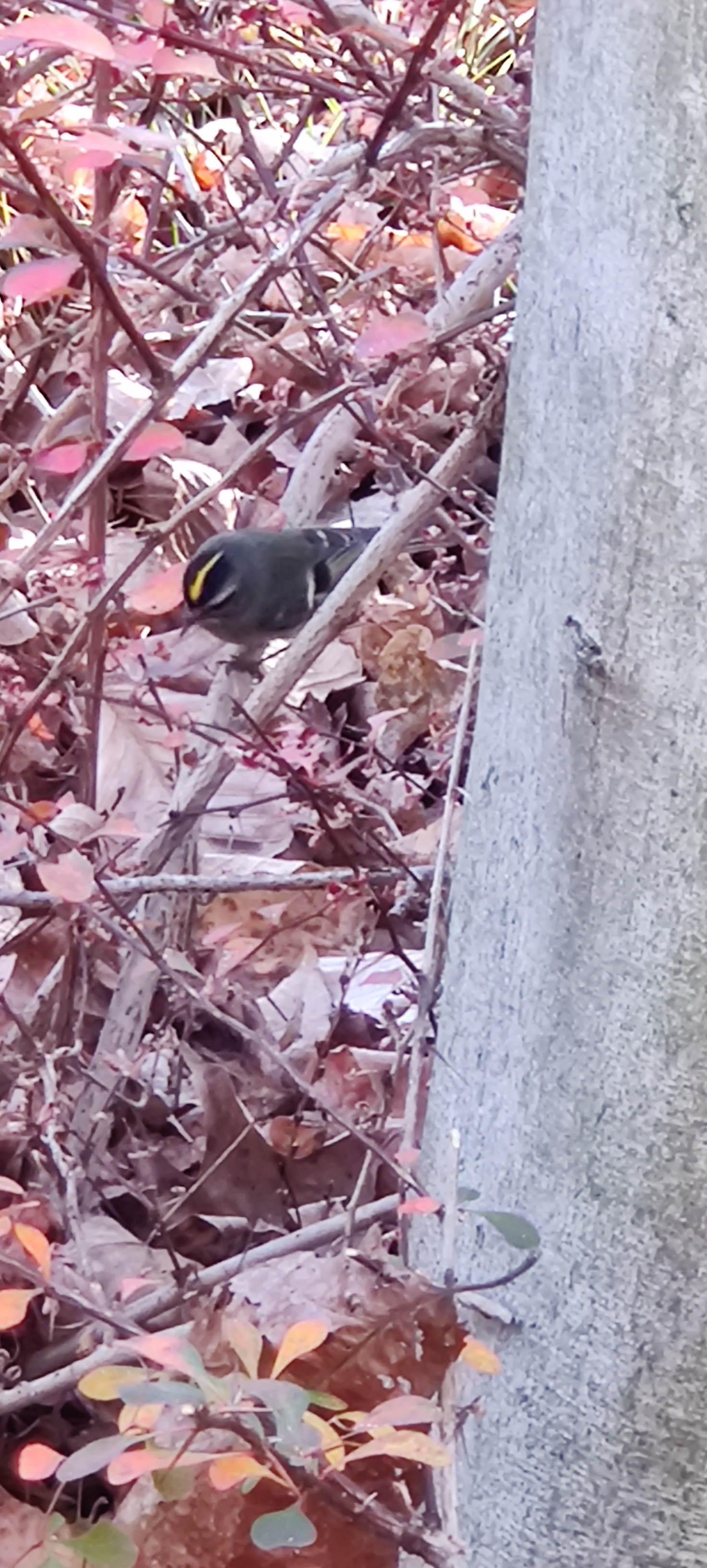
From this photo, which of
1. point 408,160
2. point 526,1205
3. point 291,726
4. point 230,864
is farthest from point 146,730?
point 526,1205

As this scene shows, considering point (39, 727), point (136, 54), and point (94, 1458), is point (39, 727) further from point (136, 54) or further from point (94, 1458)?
point (94, 1458)

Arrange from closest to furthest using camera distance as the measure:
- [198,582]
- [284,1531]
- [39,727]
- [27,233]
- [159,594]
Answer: [284,1531] < [27,233] < [159,594] < [39,727] < [198,582]

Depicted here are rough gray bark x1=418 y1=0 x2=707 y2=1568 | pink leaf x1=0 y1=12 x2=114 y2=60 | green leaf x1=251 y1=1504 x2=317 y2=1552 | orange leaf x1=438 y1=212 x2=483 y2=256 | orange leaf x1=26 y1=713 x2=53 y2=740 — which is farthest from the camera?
orange leaf x1=438 y1=212 x2=483 y2=256

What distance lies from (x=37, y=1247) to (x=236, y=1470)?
25 cm

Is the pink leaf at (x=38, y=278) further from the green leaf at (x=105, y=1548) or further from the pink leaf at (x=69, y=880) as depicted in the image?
the green leaf at (x=105, y=1548)

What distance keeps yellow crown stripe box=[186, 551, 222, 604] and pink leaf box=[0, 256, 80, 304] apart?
630 mm

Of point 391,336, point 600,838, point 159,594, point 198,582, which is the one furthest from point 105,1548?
point 198,582

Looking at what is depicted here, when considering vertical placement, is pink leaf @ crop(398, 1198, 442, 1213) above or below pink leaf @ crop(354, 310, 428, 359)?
below

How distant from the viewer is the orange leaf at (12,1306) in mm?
700

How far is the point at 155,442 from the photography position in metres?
0.98

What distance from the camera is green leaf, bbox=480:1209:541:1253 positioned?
65 centimetres

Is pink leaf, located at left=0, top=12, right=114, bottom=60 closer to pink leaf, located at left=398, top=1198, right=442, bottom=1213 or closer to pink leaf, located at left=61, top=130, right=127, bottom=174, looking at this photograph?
pink leaf, located at left=61, top=130, right=127, bottom=174

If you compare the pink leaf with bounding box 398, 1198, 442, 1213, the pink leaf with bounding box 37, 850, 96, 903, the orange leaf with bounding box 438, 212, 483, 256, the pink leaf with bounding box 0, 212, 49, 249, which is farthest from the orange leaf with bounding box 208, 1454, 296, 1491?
the orange leaf with bounding box 438, 212, 483, 256

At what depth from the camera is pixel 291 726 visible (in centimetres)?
139
